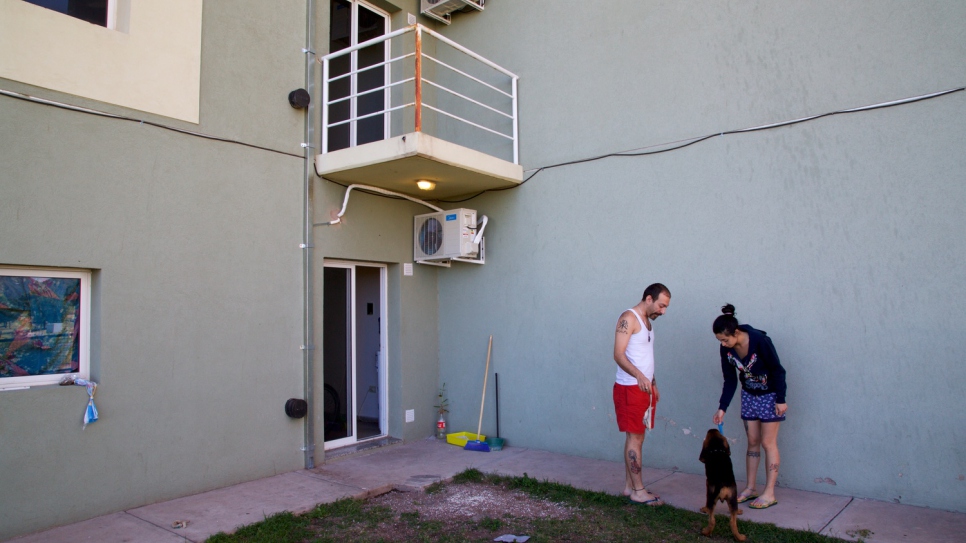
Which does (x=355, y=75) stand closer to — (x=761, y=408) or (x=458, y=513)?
(x=458, y=513)

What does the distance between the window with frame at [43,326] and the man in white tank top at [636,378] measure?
163 inches

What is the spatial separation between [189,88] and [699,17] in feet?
15.4

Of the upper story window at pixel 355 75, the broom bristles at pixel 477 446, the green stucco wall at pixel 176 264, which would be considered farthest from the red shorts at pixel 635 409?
the upper story window at pixel 355 75

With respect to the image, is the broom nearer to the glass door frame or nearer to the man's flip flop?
the glass door frame

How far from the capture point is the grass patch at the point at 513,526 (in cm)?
434

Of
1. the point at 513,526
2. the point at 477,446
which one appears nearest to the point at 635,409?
the point at 513,526

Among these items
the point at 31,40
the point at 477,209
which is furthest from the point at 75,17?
the point at 477,209

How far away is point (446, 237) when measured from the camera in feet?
23.5

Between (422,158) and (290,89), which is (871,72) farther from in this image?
(290,89)

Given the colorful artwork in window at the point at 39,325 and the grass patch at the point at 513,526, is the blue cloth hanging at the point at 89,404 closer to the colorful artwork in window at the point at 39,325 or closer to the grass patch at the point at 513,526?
the colorful artwork in window at the point at 39,325

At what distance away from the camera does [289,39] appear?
6.33m

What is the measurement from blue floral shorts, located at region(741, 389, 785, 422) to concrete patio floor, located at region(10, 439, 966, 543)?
0.69 m

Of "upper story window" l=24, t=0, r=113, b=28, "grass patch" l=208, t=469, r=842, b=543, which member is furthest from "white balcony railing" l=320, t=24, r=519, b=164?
"grass patch" l=208, t=469, r=842, b=543

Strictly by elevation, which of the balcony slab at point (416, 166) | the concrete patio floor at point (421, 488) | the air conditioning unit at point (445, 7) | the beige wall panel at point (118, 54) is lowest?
the concrete patio floor at point (421, 488)
